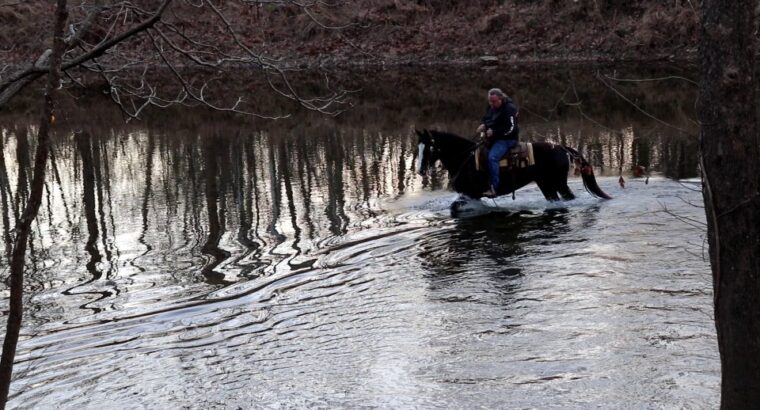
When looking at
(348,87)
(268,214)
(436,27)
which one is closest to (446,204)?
(268,214)

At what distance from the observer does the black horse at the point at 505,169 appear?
15.3m

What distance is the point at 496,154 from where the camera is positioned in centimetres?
1507

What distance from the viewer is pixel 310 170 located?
1964 centimetres

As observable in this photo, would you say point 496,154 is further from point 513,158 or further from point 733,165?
point 733,165

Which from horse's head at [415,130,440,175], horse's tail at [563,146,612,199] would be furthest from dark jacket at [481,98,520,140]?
horse's tail at [563,146,612,199]

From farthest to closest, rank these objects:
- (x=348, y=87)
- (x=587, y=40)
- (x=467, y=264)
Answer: (x=587, y=40) < (x=348, y=87) < (x=467, y=264)

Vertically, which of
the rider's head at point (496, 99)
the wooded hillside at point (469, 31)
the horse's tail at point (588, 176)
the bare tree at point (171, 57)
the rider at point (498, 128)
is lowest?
the horse's tail at point (588, 176)

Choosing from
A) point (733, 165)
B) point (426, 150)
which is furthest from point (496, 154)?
point (733, 165)

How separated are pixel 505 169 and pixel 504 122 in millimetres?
823

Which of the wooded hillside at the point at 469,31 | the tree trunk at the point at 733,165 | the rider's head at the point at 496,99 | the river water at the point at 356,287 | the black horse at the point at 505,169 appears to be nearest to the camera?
the tree trunk at the point at 733,165

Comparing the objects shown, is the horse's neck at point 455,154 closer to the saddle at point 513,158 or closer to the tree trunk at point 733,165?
the saddle at point 513,158

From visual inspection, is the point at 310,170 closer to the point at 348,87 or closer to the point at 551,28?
the point at 348,87

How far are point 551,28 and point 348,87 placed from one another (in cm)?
1232

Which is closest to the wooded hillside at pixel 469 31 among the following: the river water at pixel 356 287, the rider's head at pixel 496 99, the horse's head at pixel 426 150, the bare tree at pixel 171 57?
the bare tree at pixel 171 57
